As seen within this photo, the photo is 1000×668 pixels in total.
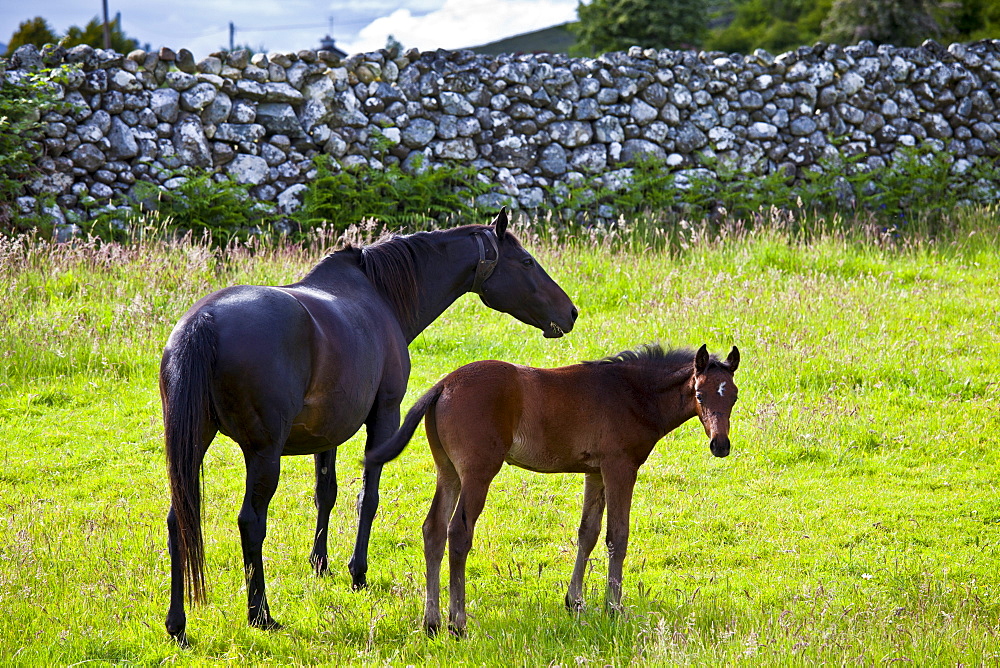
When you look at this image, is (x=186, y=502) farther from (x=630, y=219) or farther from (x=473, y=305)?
(x=630, y=219)

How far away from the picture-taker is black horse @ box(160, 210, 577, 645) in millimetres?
3689

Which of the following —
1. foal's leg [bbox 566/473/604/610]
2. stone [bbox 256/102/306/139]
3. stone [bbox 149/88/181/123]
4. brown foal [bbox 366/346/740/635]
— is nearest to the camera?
brown foal [bbox 366/346/740/635]

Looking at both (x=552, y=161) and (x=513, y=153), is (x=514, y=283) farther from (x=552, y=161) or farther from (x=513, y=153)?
(x=552, y=161)

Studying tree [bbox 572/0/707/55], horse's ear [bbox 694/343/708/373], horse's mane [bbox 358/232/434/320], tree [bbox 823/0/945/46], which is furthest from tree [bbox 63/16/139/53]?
horse's ear [bbox 694/343/708/373]

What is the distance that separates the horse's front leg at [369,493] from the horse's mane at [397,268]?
0.72 m

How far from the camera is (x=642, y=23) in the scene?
23578 mm

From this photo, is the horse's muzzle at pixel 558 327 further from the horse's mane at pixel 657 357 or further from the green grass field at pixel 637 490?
the horse's mane at pixel 657 357

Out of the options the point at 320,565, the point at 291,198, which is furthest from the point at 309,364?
the point at 291,198

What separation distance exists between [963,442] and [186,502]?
579cm

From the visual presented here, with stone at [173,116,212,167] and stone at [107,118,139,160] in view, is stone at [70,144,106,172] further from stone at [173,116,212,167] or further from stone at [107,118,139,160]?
stone at [173,116,212,167]

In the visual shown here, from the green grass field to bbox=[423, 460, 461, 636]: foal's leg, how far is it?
0.55 ft

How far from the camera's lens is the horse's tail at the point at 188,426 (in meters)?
3.63

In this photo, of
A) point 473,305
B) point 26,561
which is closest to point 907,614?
point 26,561

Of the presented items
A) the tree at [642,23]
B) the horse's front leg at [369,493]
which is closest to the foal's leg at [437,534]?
the horse's front leg at [369,493]
